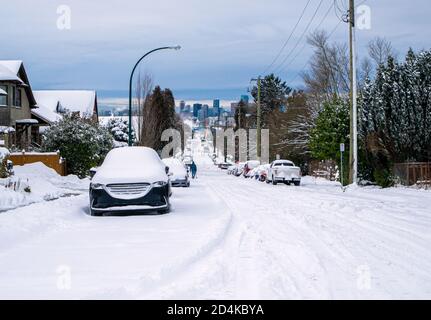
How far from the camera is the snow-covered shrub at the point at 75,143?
33.2 metres

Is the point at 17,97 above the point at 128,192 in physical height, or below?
above

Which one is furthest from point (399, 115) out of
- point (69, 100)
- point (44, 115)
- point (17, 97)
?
point (69, 100)

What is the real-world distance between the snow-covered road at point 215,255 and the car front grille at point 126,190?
0.61 meters

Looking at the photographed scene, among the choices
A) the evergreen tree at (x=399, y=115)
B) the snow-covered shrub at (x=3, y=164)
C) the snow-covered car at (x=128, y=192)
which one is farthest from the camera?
the evergreen tree at (x=399, y=115)

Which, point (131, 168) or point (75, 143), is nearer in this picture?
point (131, 168)

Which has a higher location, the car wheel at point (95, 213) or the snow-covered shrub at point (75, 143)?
the snow-covered shrub at point (75, 143)

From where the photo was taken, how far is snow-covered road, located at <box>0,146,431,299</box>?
688 centimetres

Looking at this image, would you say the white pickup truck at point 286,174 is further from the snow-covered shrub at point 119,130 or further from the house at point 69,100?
the snow-covered shrub at point 119,130

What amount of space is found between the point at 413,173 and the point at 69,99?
48087mm

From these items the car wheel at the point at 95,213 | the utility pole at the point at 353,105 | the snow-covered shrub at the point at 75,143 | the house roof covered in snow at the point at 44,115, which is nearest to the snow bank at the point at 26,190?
the car wheel at the point at 95,213

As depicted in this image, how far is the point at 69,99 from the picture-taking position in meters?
68.6

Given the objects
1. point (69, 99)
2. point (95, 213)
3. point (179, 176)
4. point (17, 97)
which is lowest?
point (95, 213)

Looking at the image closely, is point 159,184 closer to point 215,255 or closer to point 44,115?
point 215,255
